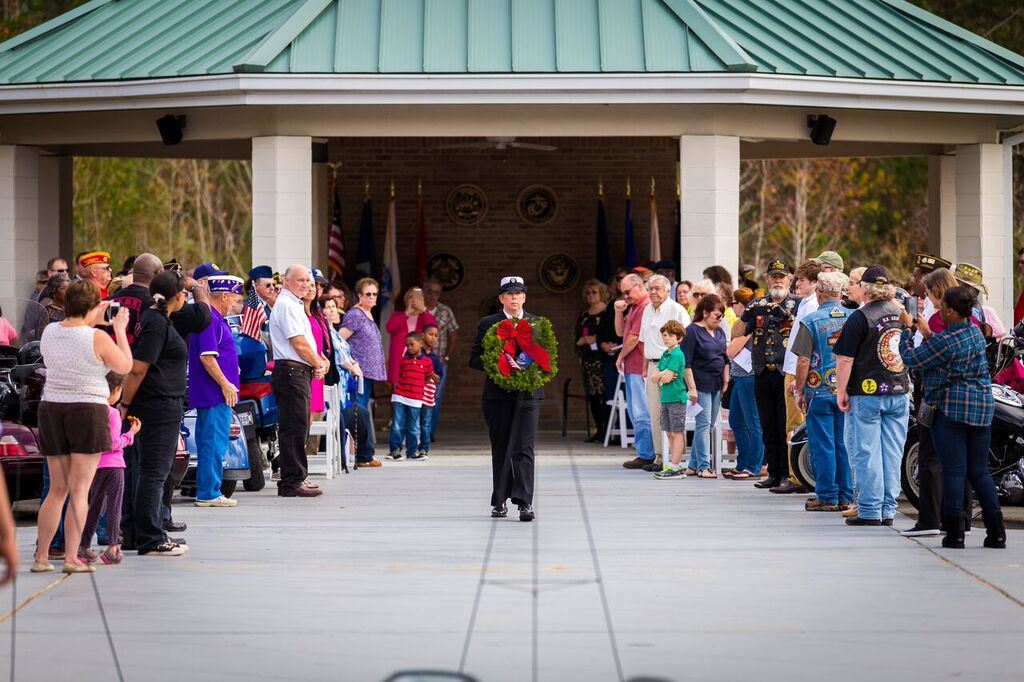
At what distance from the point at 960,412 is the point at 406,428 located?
327 inches

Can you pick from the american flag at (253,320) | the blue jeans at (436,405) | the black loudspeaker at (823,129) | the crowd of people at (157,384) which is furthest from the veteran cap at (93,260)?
the black loudspeaker at (823,129)

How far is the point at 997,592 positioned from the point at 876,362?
289 centimetres

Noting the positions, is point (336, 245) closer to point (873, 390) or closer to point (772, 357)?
point (772, 357)

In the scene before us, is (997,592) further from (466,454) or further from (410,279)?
(410,279)

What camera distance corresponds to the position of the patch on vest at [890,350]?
11.5 metres

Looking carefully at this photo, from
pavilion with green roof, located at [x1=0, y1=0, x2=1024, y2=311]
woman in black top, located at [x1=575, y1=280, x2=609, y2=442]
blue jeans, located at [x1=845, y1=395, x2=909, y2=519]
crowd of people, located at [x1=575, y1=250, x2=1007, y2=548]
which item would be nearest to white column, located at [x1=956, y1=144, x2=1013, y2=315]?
pavilion with green roof, located at [x1=0, y1=0, x2=1024, y2=311]

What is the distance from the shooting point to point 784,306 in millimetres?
14320

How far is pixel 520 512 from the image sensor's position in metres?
12.1

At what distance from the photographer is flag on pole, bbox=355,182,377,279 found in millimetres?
23156

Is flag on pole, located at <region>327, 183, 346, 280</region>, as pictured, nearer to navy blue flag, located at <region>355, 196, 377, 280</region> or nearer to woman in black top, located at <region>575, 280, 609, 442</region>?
navy blue flag, located at <region>355, 196, 377, 280</region>

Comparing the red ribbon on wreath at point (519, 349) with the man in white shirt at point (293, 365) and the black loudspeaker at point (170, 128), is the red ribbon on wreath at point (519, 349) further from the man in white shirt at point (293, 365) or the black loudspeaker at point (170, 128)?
the black loudspeaker at point (170, 128)

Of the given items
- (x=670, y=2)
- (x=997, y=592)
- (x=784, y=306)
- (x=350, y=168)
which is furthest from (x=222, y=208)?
(x=997, y=592)

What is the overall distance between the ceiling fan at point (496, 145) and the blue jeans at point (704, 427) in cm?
663

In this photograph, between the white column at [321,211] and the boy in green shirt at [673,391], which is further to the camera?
the white column at [321,211]
